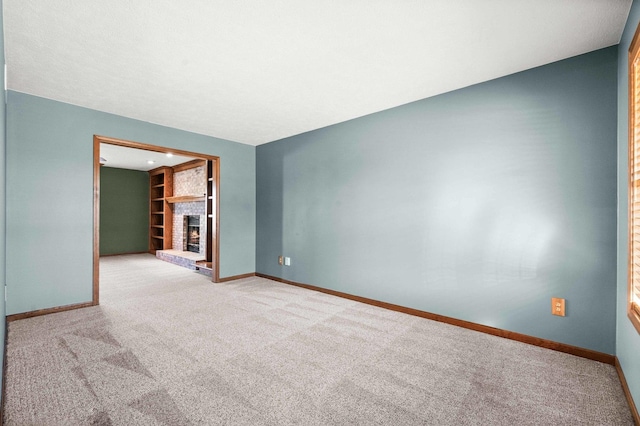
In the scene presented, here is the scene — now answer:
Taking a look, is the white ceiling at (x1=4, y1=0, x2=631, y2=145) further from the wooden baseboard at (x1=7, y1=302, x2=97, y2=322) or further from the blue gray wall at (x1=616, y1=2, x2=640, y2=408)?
the wooden baseboard at (x1=7, y1=302, x2=97, y2=322)

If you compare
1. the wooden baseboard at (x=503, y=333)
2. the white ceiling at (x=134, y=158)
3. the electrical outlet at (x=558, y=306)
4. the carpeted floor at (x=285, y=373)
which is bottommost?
the carpeted floor at (x=285, y=373)

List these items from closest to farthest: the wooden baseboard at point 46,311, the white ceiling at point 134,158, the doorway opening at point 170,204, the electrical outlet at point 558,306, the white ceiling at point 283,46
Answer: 1. the white ceiling at point 283,46
2. the electrical outlet at point 558,306
3. the wooden baseboard at point 46,311
4. the doorway opening at point 170,204
5. the white ceiling at point 134,158

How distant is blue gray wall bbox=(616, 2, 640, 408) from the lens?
1703mm

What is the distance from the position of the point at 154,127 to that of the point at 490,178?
4.22 m

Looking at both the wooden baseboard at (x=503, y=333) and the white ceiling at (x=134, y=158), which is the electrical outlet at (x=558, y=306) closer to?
the wooden baseboard at (x=503, y=333)

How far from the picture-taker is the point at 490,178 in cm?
269

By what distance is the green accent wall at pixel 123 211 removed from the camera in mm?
7703

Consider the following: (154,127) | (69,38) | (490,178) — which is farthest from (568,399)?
(154,127)

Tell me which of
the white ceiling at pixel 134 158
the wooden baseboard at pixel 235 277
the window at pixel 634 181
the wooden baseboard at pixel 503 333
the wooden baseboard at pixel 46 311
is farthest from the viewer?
the white ceiling at pixel 134 158

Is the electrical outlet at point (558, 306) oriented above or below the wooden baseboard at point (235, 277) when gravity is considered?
above

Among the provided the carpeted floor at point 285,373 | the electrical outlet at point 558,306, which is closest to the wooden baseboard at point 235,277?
the carpeted floor at point 285,373

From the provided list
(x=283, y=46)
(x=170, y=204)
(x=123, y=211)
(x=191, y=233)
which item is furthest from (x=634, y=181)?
(x=123, y=211)

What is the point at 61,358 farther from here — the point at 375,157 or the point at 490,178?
the point at 490,178

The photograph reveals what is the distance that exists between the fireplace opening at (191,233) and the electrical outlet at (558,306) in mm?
6890
